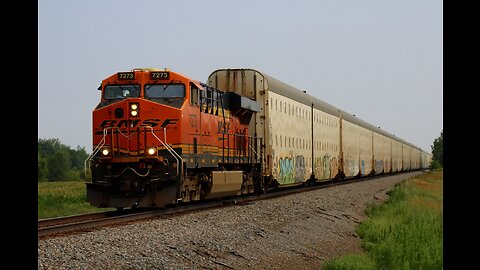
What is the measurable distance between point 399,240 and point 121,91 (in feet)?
27.3

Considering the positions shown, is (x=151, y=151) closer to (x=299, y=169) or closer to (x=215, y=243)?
(x=215, y=243)

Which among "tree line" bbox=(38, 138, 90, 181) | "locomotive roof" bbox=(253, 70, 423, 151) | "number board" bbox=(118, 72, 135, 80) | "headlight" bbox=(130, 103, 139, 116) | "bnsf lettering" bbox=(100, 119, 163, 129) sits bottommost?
"tree line" bbox=(38, 138, 90, 181)

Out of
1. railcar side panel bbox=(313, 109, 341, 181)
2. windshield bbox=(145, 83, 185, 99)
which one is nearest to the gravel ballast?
windshield bbox=(145, 83, 185, 99)

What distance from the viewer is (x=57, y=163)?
363 ft

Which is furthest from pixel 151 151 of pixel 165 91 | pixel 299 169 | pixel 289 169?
pixel 299 169

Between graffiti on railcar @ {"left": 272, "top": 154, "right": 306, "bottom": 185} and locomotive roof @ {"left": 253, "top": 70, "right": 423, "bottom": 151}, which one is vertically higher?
locomotive roof @ {"left": 253, "top": 70, "right": 423, "bottom": 151}

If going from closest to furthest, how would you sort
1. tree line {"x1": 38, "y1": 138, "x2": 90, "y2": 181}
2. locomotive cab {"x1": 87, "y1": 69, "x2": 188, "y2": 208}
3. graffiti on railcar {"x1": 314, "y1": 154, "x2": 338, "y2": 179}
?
locomotive cab {"x1": 87, "y1": 69, "x2": 188, "y2": 208}
graffiti on railcar {"x1": 314, "y1": 154, "x2": 338, "y2": 179}
tree line {"x1": 38, "y1": 138, "x2": 90, "y2": 181}

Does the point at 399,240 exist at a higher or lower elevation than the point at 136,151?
lower

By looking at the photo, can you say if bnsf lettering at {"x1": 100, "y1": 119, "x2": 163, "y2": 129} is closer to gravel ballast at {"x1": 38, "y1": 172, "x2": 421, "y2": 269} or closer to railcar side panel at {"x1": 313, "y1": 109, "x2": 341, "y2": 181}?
gravel ballast at {"x1": 38, "y1": 172, "x2": 421, "y2": 269}

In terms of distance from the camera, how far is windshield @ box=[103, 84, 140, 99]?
15986mm

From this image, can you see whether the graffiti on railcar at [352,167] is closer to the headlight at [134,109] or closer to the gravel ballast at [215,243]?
the gravel ballast at [215,243]

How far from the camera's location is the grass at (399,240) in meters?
11.2
